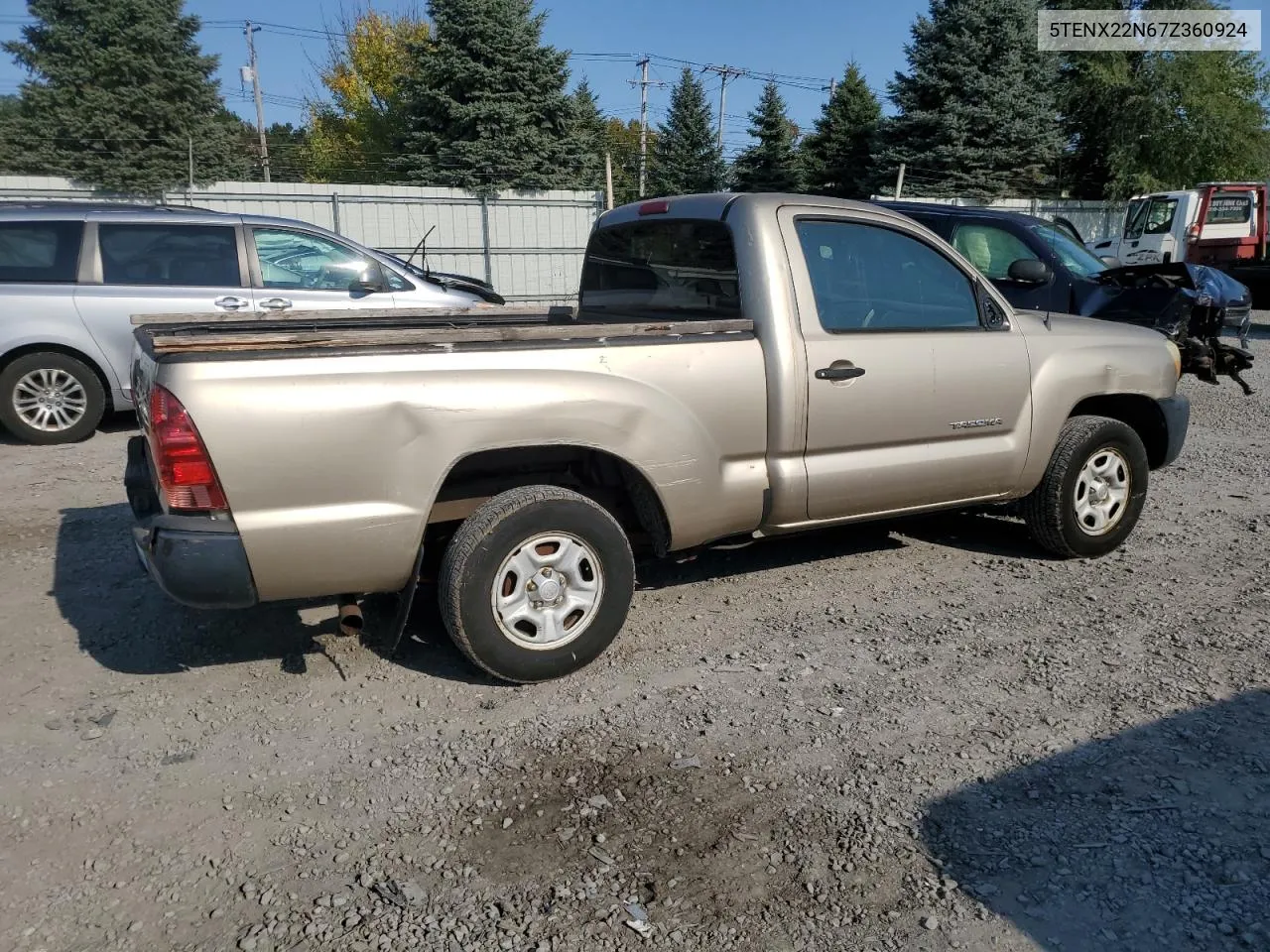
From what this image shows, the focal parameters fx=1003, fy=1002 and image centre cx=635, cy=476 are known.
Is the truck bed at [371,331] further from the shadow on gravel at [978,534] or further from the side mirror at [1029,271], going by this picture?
the side mirror at [1029,271]

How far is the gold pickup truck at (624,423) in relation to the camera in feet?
11.1

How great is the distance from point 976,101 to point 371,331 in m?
29.7

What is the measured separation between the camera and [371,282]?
28.7ft

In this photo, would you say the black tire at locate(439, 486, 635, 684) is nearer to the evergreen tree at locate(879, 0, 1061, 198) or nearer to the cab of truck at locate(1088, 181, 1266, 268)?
the cab of truck at locate(1088, 181, 1266, 268)

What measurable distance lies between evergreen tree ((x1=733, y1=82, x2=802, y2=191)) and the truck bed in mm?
30966

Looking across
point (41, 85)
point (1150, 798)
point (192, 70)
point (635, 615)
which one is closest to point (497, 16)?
point (192, 70)

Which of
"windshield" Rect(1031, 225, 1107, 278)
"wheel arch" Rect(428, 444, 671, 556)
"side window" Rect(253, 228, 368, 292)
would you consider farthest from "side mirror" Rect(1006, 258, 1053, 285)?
"side window" Rect(253, 228, 368, 292)

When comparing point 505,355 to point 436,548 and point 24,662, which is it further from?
point 24,662

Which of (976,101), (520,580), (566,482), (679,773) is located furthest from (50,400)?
(976,101)

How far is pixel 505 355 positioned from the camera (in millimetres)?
3701

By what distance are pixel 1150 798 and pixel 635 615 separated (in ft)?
7.41

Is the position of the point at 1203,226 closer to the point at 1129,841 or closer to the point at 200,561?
the point at 1129,841

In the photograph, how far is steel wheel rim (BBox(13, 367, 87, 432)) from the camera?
312 inches

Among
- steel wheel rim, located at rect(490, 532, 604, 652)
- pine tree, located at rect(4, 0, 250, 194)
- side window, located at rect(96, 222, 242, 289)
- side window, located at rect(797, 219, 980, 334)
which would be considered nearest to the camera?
steel wheel rim, located at rect(490, 532, 604, 652)
